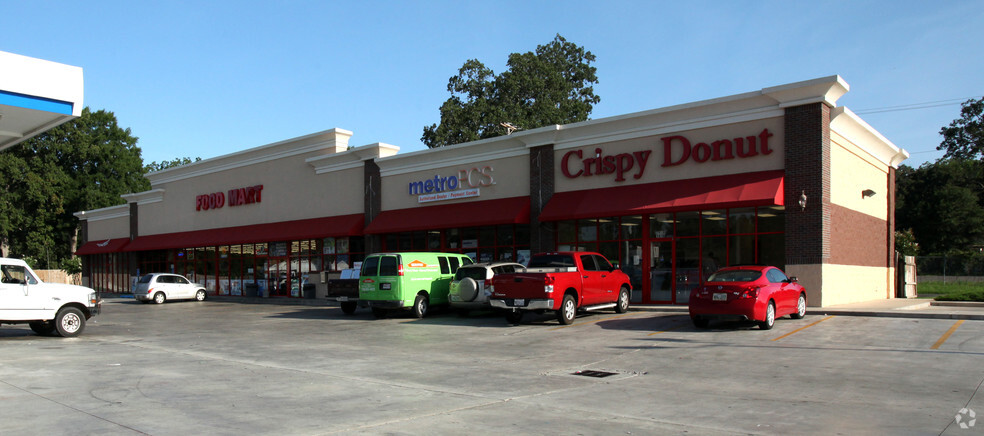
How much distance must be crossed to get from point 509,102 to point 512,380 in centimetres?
4630

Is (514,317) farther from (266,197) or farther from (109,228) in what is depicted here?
(109,228)

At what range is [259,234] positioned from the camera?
119 feet

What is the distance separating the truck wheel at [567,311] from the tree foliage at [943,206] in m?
49.9

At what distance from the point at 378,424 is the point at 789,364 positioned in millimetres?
7264

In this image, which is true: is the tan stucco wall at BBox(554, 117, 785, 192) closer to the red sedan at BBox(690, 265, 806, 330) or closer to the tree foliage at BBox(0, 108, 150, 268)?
the red sedan at BBox(690, 265, 806, 330)

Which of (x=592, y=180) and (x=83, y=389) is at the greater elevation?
(x=592, y=180)

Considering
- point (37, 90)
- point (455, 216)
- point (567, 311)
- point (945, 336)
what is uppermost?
point (37, 90)

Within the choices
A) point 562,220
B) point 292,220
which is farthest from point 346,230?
point 562,220

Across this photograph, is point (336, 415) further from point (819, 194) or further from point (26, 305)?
point (819, 194)

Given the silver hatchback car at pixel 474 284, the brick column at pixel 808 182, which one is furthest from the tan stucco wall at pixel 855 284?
the silver hatchback car at pixel 474 284

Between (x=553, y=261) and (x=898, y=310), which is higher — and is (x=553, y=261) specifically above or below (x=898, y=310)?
above

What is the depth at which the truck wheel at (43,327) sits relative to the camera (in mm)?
17984

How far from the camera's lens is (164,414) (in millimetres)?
8242

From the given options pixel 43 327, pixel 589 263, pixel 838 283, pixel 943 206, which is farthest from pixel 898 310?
pixel 943 206
